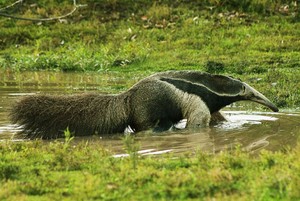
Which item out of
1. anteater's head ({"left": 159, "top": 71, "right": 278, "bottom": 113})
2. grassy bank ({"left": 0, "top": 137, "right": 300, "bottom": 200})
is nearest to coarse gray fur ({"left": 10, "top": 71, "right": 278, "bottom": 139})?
anteater's head ({"left": 159, "top": 71, "right": 278, "bottom": 113})

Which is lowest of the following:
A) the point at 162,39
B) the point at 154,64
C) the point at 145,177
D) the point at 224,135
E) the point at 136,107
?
the point at 162,39

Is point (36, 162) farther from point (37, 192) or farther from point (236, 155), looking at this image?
point (236, 155)

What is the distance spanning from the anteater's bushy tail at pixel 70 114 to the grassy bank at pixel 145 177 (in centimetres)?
181

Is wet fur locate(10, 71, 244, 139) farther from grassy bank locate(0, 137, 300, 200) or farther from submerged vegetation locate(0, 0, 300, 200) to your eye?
grassy bank locate(0, 137, 300, 200)

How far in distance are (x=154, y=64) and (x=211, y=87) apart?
8148 millimetres

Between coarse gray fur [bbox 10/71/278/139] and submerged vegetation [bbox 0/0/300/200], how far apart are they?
392mm

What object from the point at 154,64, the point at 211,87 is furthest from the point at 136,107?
the point at 154,64

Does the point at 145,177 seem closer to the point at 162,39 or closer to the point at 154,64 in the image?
the point at 154,64

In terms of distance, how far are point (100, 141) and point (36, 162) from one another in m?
2.05

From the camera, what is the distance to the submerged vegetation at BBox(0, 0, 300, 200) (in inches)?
222

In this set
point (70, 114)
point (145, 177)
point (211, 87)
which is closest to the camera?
point (145, 177)

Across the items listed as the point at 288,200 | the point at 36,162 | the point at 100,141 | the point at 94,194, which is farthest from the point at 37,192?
the point at 100,141

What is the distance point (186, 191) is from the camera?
18.0ft

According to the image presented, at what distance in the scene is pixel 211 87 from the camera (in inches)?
389
